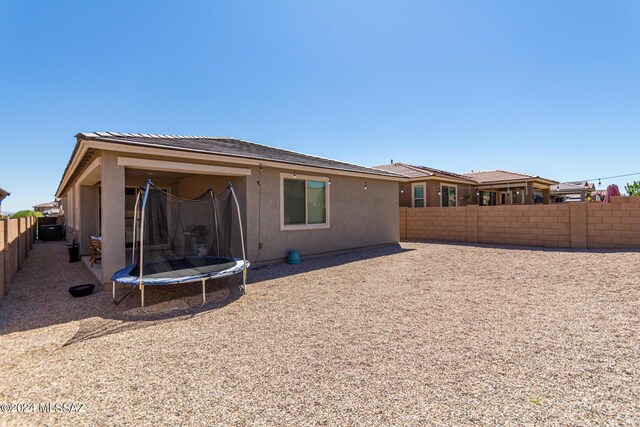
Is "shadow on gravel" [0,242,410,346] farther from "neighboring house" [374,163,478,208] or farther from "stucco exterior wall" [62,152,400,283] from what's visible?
"neighboring house" [374,163,478,208]

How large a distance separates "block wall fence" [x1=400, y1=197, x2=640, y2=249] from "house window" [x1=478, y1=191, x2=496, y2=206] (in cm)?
922

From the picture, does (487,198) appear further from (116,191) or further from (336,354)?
(116,191)

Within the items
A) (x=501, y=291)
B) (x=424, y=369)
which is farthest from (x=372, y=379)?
(x=501, y=291)

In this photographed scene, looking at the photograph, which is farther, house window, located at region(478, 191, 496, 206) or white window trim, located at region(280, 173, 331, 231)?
house window, located at region(478, 191, 496, 206)

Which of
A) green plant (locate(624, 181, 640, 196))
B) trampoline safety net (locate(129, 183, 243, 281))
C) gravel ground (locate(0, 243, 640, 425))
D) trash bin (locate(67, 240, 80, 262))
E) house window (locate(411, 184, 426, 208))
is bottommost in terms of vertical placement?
gravel ground (locate(0, 243, 640, 425))

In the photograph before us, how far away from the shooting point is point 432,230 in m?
13.4

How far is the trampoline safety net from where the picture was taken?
525 cm

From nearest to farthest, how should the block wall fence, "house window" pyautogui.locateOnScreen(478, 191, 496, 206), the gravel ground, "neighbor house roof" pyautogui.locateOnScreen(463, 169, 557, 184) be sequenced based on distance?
the gravel ground, the block wall fence, "neighbor house roof" pyautogui.locateOnScreen(463, 169, 557, 184), "house window" pyautogui.locateOnScreen(478, 191, 496, 206)

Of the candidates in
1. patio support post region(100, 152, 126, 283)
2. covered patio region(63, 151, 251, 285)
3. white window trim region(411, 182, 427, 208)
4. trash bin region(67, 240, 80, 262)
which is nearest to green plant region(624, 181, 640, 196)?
white window trim region(411, 182, 427, 208)

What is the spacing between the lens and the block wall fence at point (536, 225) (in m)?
9.52

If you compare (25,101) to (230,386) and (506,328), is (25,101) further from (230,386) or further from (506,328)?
(506,328)

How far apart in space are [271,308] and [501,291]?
392 cm

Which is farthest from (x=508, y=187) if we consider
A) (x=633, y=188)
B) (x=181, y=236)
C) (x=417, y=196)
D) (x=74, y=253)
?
(x=633, y=188)

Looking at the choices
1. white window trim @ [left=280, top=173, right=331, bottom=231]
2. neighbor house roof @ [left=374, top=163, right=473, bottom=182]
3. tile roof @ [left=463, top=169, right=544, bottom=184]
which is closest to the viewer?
white window trim @ [left=280, top=173, right=331, bottom=231]
